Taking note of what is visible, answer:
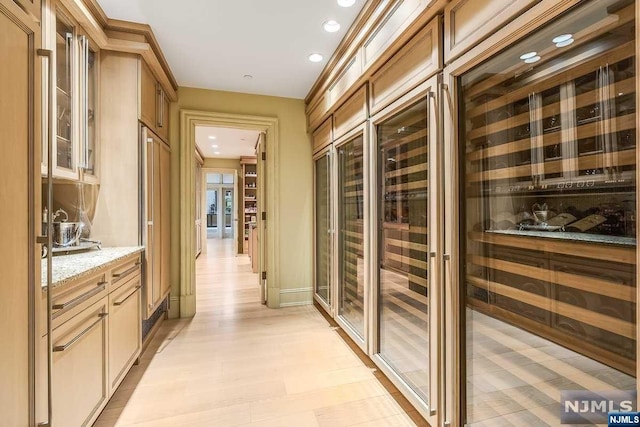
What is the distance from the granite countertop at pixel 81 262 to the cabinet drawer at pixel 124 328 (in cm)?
22

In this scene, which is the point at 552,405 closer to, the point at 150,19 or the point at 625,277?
the point at 625,277

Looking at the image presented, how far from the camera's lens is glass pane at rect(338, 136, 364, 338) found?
104 inches

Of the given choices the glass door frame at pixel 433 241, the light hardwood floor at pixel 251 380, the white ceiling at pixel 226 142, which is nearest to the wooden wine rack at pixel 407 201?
the glass door frame at pixel 433 241

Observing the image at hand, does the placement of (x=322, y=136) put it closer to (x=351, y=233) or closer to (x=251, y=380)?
(x=351, y=233)

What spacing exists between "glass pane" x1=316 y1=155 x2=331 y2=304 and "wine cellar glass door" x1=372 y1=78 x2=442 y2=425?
1080 mm

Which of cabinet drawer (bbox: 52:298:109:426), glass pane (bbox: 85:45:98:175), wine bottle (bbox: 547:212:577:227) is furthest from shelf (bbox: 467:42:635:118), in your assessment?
glass pane (bbox: 85:45:98:175)

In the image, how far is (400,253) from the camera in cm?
208

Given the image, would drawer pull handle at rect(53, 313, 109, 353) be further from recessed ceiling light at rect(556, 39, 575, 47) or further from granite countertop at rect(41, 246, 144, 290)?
recessed ceiling light at rect(556, 39, 575, 47)

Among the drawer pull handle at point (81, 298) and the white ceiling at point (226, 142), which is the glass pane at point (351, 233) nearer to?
the drawer pull handle at point (81, 298)

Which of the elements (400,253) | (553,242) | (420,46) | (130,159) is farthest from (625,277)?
(130,159)

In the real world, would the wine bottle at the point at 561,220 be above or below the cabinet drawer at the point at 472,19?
below

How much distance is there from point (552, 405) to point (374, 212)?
1.42 metres

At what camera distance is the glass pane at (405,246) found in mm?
1795

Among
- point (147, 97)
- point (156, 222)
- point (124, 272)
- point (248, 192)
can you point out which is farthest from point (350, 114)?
point (248, 192)
